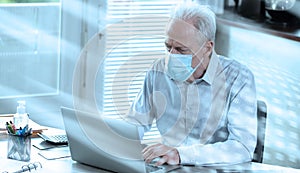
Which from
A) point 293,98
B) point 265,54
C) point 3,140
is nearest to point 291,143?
point 293,98

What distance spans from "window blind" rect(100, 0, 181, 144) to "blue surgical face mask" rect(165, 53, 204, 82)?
1181mm

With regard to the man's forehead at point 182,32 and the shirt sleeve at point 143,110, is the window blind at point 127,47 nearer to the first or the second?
the shirt sleeve at point 143,110

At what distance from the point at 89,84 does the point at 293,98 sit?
1.22 metres

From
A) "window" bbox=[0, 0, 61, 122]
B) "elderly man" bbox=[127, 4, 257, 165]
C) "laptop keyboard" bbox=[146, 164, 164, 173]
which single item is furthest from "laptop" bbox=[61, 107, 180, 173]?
"window" bbox=[0, 0, 61, 122]

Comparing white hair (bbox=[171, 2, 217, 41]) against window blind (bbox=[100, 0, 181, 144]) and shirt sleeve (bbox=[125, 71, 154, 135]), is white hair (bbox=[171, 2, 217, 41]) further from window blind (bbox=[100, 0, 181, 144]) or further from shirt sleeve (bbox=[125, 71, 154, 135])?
window blind (bbox=[100, 0, 181, 144])

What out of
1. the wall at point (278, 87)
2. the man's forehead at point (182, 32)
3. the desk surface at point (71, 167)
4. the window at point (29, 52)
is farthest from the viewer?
the window at point (29, 52)

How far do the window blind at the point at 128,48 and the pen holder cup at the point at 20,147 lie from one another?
1.50m

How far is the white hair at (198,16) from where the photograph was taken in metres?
2.84

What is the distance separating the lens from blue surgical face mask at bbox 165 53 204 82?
2885mm

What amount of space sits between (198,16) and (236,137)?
0.52 m

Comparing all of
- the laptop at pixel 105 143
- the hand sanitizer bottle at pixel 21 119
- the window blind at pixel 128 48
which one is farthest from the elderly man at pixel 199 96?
the window blind at pixel 128 48

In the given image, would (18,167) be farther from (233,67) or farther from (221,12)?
(221,12)

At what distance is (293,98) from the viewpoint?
3.58m

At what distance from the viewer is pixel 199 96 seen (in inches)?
117
